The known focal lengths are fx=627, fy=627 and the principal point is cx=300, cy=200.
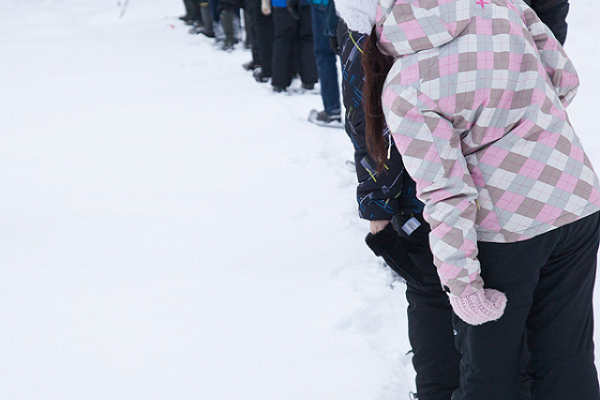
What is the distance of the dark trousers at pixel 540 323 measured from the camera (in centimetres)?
141

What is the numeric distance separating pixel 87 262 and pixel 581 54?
15.2 feet

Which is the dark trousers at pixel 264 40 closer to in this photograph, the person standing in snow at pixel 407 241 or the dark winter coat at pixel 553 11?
the dark winter coat at pixel 553 11

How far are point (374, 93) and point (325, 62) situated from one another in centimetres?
352

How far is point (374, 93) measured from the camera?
4.78 feet

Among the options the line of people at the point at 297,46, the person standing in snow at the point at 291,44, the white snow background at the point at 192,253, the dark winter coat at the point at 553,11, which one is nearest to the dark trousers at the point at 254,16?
the line of people at the point at 297,46

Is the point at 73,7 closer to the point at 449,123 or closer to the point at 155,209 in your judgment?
the point at 155,209

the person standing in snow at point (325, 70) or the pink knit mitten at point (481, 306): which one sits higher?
the pink knit mitten at point (481, 306)

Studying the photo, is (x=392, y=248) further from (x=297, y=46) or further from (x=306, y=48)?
(x=297, y=46)

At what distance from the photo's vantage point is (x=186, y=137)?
518 centimetres

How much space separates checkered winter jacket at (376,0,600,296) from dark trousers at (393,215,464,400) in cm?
30

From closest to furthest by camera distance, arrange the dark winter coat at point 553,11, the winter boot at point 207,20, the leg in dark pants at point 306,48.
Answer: the dark winter coat at point 553,11 → the leg in dark pants at point 306,48 → the winter boot at point 207,20

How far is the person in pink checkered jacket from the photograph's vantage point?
1.27 metres

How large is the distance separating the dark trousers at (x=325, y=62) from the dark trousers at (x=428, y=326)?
10.5ft

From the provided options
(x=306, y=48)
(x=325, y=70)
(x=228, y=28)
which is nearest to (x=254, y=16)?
(x=306, y=48)
